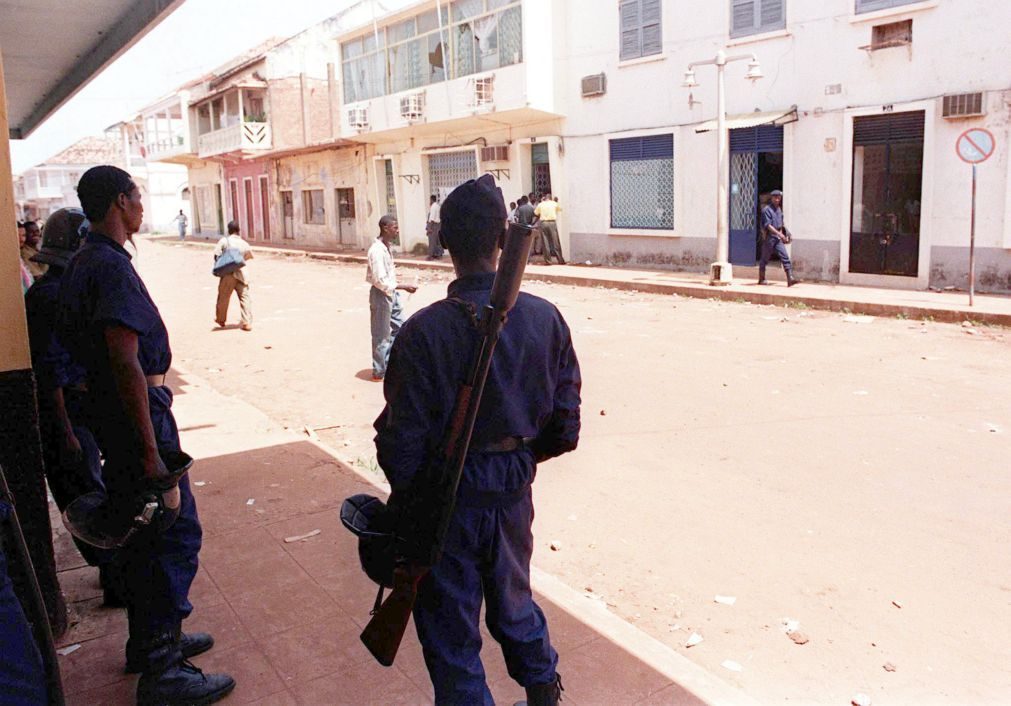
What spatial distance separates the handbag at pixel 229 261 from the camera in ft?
40.3

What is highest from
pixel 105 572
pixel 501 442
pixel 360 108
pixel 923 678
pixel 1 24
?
pixel 360 108

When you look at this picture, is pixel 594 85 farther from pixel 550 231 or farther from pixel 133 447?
pixel 133 447

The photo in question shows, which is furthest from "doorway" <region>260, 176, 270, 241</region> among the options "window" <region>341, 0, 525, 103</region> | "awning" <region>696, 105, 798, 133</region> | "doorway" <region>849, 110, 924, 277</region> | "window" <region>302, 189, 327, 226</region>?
"doorway" <region>849, 110, 924, 277</region>

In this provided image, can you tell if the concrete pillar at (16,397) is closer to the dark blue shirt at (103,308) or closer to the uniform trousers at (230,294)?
the dark blue shirt at (103,308)

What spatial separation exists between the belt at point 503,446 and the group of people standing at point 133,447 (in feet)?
3.46

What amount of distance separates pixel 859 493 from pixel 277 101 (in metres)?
33.2

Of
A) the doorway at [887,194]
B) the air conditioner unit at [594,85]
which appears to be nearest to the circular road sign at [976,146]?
the doorway at [887,194]

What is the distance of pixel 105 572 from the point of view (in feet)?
12.3

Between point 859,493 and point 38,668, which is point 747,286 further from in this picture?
point 38,668

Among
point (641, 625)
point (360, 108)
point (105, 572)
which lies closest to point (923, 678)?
point (641, 625)

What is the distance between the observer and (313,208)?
3391 cm

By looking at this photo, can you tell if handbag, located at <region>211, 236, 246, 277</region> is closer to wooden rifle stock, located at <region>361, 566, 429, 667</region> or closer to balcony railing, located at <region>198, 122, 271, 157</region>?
wooden rifle stock, located at <region>361, 566, 429, 667</region>

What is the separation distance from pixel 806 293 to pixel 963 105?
364 centimetres

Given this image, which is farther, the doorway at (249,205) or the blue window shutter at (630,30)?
the doorway at (249,205)
